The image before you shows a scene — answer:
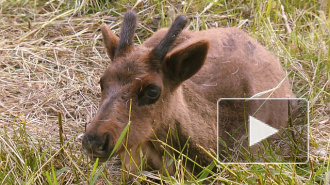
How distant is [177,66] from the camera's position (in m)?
4.82

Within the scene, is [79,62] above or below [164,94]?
below

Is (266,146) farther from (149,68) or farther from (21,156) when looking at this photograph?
(21,156)

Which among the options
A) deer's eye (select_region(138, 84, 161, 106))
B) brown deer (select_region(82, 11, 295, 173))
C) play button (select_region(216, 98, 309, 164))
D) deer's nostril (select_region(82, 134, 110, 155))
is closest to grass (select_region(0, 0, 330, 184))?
play button (select_region(216, 98, 309, 164))

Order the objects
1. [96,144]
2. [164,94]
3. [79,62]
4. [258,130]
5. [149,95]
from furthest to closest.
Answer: [79,62] < [258,130] < [164,94] < [149,95] < [96,144]

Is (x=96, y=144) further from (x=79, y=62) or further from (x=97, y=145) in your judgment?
(x=79, y=62)

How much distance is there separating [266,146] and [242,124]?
552 millimetres

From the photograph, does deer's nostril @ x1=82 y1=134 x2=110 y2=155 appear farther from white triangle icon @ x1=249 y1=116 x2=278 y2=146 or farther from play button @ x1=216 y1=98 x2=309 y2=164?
white triangle icon @ x1=249 y1=116 x2=278 y2=146

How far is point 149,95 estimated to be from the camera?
4664 mm

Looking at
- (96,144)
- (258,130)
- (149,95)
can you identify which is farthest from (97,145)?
(258,130)

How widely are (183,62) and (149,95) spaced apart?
1.35 ft

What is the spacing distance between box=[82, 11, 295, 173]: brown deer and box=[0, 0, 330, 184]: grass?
0.28 metres

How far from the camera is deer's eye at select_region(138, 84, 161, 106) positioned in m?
4.63

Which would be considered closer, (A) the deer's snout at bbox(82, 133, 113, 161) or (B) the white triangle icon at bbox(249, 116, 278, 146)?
(A) the deer's snout at bbox(82, 133, 113, 161)

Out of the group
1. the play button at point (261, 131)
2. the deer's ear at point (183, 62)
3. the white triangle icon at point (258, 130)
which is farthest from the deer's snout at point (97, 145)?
the white triangle icon at point (258, 130)
